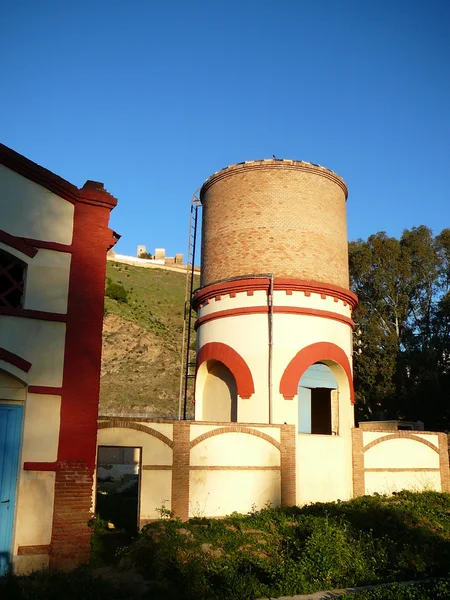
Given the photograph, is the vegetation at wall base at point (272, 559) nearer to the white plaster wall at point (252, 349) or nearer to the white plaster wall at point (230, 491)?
the white plaster wall at point (230, 491)

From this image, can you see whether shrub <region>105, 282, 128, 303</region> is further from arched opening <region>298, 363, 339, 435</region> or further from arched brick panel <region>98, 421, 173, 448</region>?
arched brick panel <region>98, 421, 173, 448</region>

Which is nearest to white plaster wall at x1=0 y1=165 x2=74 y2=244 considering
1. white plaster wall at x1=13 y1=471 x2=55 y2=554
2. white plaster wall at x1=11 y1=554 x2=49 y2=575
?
white plaster wall at x1=13 y1=471 x2=55 y2=554

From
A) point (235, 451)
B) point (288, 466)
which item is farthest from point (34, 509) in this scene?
point (288, 466)

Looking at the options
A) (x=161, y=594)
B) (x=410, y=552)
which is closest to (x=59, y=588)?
(x=161, y=594)

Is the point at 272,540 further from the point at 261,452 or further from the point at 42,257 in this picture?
the point at 42,257

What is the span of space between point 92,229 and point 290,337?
7507 millimetres

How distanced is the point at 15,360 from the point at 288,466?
26.2 feet

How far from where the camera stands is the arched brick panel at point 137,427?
1332cm

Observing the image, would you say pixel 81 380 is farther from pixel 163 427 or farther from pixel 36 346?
pixel 163 427

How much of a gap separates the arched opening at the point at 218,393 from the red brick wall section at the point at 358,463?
3.44 m

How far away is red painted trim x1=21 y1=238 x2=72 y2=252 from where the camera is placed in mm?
10188

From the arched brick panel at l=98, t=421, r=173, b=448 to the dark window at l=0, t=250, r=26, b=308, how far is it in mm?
4047

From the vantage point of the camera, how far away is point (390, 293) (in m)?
29.0

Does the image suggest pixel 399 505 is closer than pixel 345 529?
No
